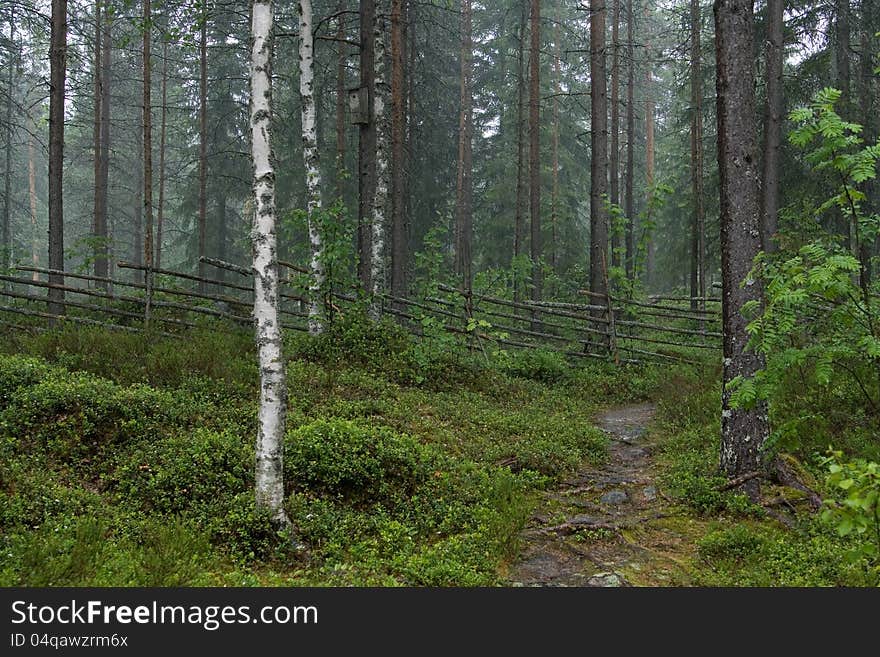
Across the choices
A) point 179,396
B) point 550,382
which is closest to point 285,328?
point 179,396

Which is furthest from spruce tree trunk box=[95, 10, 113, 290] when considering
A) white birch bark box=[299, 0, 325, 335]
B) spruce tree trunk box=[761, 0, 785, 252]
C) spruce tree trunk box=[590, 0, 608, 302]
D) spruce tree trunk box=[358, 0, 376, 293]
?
spruce tree trunk box=[761, 0, 785, 252]

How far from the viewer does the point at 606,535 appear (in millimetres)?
6133

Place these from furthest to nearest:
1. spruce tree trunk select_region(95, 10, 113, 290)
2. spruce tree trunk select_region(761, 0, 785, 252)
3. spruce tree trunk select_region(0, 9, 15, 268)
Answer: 1. spruce tree trunk select_region(95, 10, 113, 290)
2. spruce tree trunk select_region(0, 9, 15, 268)
3. spruce tree trunk select_region(761, 0, 785, 252)

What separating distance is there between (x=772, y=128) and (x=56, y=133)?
14.0 metres

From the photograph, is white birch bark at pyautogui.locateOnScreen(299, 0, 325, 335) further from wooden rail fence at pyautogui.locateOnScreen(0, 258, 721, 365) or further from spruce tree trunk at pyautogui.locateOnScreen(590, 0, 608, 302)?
spruce tree trunk at pyautogui.locateOnScreen(590, 0, 608, 302)

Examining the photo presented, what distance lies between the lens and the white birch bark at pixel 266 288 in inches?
226

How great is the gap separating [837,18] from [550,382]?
1210 centimetres

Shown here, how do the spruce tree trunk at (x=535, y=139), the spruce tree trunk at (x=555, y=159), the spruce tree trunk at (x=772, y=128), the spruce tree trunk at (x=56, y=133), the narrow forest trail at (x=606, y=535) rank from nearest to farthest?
the narrow forest trail at (x=606, y=535), the spruce tree trunk at (x=56, y=133), the spruce tree trunk at (x=772, y=128), the spruce tree trunk at (x=535, y=139), the spruce tree trunk at (x=555, y=159)

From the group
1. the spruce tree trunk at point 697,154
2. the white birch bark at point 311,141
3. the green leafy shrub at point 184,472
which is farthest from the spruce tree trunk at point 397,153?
the spruce tree trunk at point 697,154

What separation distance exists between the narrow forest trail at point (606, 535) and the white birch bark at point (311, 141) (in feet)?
19.0

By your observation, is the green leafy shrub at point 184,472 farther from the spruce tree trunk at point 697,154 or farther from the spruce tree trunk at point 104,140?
the spruce tree trunk at point 104,140

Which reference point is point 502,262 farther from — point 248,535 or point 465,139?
point 248,535

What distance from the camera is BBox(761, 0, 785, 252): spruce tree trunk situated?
12219 mm

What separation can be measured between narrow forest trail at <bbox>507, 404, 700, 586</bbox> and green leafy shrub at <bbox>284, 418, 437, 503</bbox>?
146cm
